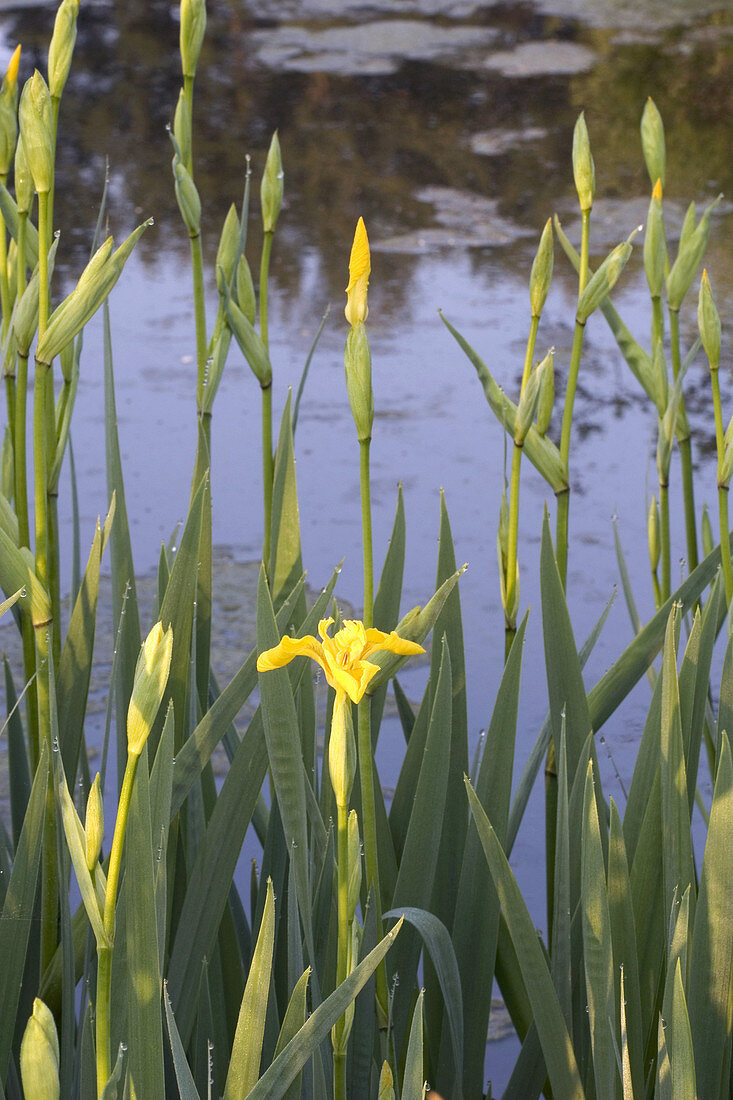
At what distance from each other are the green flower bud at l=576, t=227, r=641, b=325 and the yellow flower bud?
252mm

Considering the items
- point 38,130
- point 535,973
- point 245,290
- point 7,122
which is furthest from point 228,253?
point 535,973

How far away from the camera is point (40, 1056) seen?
1.11 feet

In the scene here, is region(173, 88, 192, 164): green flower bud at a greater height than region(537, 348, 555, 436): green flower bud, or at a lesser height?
greater

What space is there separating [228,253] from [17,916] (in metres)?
0.43

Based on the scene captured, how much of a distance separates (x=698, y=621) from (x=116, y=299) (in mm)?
2617

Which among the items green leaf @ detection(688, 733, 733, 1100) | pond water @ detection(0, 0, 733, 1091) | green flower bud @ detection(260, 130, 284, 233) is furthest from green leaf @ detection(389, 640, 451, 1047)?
pond water @ detection(0, 0, 733, 1091)

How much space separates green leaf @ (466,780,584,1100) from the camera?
502 mm

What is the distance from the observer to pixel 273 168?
2.55ft

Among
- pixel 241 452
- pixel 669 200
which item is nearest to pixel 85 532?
pixel 241 452

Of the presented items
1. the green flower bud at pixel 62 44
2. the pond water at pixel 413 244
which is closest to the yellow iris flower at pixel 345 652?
the green flower bud at pixel 62 44

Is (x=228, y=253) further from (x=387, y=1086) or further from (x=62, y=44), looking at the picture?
(x=387, y=1086)

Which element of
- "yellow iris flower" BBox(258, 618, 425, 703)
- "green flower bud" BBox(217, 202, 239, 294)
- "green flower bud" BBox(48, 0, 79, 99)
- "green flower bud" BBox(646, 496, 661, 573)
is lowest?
"green flower bud" BBox(646, 496, 661, 573)

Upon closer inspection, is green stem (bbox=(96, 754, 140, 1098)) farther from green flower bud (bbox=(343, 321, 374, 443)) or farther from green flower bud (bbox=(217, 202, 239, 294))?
green flower bud (bbox=(217, 202, 239, 294))

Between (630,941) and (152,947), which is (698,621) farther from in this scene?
(152,947)
